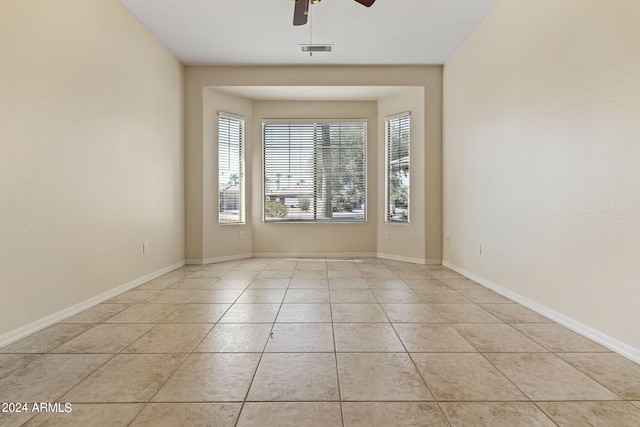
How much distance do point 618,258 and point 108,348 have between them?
336cm

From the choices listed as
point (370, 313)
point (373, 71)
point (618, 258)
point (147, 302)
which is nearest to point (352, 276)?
point (370, 313)

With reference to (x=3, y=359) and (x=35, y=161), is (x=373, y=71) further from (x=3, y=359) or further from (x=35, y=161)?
(x=3, y=359)

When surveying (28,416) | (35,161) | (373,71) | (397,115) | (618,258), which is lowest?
(28,416)

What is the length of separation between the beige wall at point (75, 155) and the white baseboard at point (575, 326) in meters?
4.01

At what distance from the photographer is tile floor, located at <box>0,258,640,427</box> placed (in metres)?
1.42

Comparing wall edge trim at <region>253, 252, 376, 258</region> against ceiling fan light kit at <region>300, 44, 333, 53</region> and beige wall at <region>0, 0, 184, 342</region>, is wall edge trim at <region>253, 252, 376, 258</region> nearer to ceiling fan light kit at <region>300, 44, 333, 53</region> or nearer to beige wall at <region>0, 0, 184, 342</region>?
beige wall at <region>0, 0, 184, 342</region>

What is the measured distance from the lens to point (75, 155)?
2736 mm

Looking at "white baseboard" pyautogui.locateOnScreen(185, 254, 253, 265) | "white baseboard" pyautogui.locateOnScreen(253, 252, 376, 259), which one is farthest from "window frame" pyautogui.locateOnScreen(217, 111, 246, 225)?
"white baseboard" pyautogui.locateOnScreen(253, 252, 376, 259)

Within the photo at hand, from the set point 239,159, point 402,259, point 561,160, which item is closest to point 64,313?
point 239,159

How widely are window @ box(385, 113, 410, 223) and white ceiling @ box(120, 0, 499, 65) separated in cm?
98

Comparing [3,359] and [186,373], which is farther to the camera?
[3,359]

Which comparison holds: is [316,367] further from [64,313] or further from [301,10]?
[301,10]

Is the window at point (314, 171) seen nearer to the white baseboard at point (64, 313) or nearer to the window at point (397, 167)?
the window at point (397, 167)

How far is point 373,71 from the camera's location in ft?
16.1
